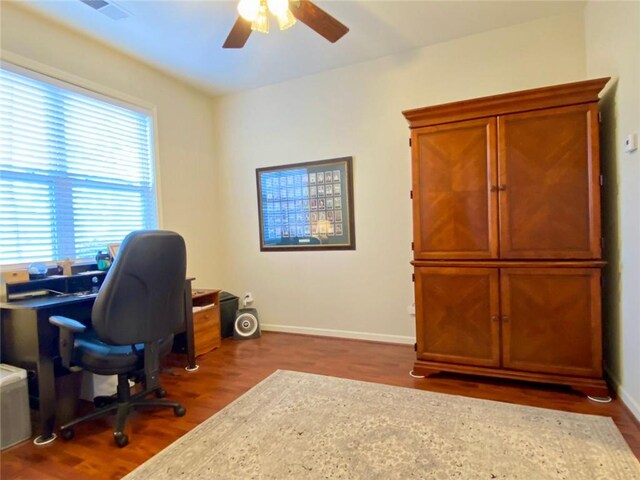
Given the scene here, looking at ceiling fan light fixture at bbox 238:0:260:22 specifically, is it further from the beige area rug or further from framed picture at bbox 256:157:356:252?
the beige area rug

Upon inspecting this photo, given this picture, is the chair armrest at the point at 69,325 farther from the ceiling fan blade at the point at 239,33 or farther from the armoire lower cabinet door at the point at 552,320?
the armoire lower cabinet door at the point at 552,320

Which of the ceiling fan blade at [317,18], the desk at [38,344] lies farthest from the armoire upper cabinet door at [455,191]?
the desk at [38,344]

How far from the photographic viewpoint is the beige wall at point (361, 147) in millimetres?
2932

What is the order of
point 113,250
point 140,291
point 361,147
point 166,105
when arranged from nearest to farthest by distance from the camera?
point 140,291 → point 113,250 → point 361,147 → point 166,105

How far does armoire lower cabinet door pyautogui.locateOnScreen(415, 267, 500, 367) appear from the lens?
7.98ft

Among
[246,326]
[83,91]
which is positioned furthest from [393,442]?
[83,91]

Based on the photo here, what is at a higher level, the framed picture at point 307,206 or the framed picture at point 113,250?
the framed picture at point 307,206

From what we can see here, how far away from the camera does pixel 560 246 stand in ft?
7.43

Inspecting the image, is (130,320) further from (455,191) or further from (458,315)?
(455,191)

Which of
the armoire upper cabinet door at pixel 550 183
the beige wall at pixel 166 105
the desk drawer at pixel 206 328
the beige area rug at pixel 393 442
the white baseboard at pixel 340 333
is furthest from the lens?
the white baseboard at pixel 340 333

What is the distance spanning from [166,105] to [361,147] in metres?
2.04

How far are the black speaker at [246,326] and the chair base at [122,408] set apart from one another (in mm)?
1540

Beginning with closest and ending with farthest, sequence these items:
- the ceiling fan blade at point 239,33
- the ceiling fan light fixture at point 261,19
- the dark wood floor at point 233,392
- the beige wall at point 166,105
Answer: the dark wood floor at point 233,392, the ceiling fan light fixture at point 261,19, the ceiling fan blade at point 239,33, the beige wall at point 166,105

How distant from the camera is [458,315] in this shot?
8.25ft
